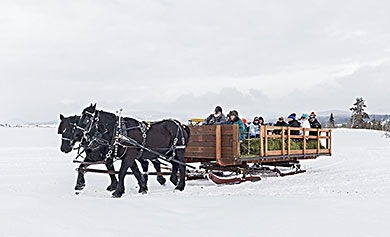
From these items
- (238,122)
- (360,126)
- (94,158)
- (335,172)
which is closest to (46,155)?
(94,158)

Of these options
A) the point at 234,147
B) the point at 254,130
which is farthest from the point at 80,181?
the point at 254,130

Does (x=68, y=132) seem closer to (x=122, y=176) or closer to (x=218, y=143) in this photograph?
(x=122, y=176)

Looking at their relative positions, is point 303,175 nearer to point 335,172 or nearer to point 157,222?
point 335,172

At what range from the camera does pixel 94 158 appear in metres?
9.54

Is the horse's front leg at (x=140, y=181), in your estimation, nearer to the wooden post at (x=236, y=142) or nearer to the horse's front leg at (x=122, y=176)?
the horse's front leg at (x=122, y=176)

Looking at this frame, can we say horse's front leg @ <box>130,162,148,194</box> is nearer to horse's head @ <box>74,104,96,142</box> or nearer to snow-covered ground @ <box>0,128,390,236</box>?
snow-covered ground @ <box>0,128,390,236</box>

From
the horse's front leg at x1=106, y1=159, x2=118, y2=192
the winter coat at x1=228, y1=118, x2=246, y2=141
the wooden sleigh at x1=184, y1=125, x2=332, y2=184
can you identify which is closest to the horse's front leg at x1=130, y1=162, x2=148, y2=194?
the horse's front leg at x1=106, y1=159, x2=118, y2=192

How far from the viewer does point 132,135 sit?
9273 millimetres

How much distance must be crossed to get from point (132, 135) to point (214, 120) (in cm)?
271

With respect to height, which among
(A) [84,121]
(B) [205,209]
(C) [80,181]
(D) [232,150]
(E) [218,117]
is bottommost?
(B) [205,209]

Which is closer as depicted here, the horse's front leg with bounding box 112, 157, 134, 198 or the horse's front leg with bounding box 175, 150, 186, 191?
→ the horse's front leg with bounding box 112, 157, 134, 198

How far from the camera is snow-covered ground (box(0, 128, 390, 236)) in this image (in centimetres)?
561

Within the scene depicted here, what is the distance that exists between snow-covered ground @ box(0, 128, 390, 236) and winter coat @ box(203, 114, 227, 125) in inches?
67.1

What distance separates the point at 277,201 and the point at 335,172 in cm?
657
